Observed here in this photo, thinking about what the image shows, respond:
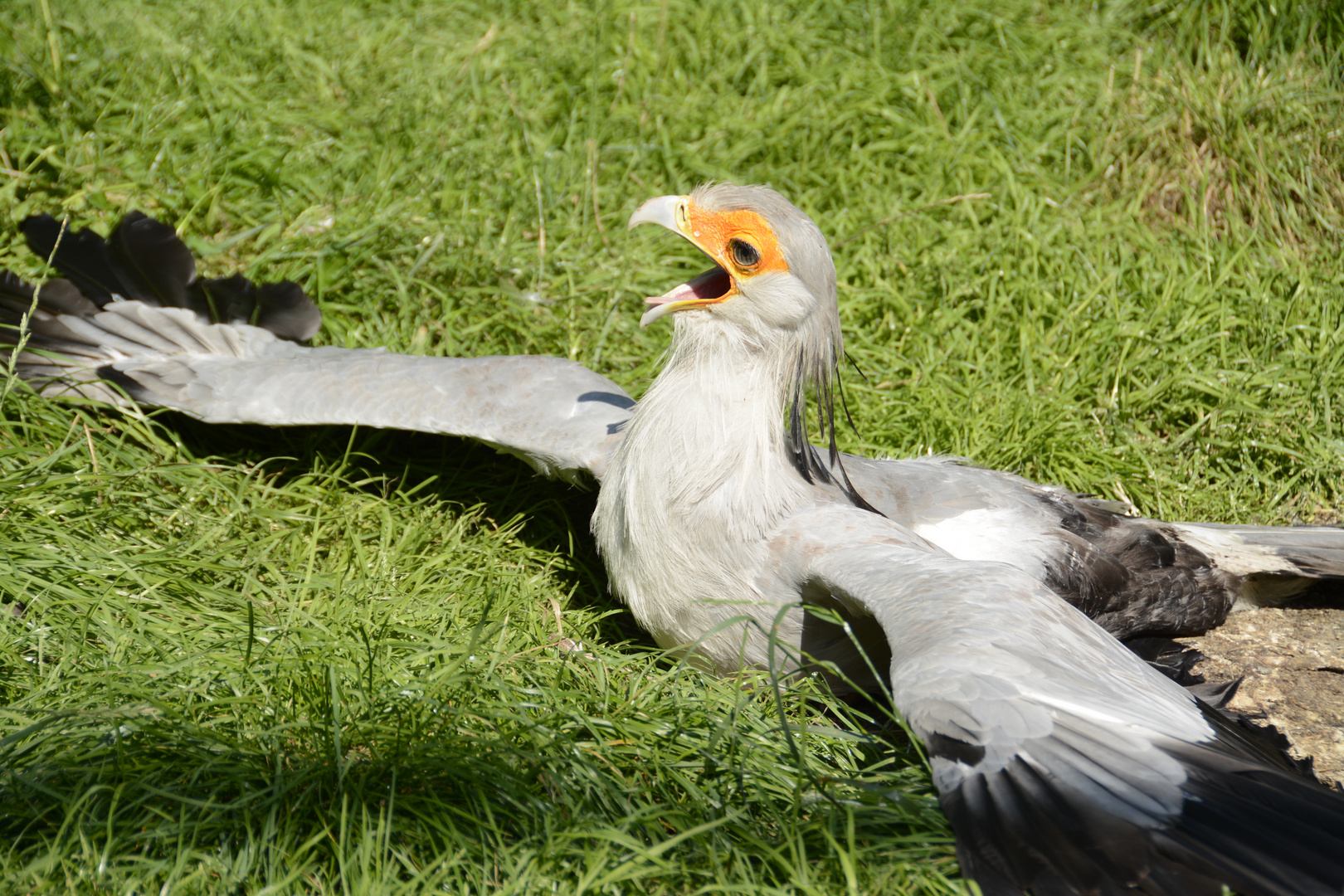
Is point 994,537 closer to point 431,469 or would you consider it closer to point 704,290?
point 704,290

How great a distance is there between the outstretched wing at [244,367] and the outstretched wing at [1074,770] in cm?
161

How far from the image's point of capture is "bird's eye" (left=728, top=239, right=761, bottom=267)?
3176mm

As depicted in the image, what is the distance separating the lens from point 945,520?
364 cm

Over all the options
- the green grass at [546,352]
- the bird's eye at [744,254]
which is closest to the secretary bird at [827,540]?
the bird's eye at [744,254]

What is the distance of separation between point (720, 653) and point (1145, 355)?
2848 millimetres

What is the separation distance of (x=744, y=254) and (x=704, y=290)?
21 cm

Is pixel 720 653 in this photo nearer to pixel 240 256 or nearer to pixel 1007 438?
pixel 1007 438

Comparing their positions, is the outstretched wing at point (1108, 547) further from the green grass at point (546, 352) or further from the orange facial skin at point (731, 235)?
the orange facial skin at point (731, 235)

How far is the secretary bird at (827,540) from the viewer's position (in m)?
2.17

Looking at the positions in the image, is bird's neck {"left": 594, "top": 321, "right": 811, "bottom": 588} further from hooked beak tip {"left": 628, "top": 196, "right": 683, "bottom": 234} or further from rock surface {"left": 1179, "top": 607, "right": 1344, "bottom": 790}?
rock surface {"left": 1179, "top": 607, "right": 1344, "bottom": 790}

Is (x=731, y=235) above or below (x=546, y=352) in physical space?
above

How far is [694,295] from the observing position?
3312 mm

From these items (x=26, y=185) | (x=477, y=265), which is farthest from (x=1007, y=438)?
(x=26, y=185)

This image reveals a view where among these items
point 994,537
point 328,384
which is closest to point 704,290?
point 994,537
